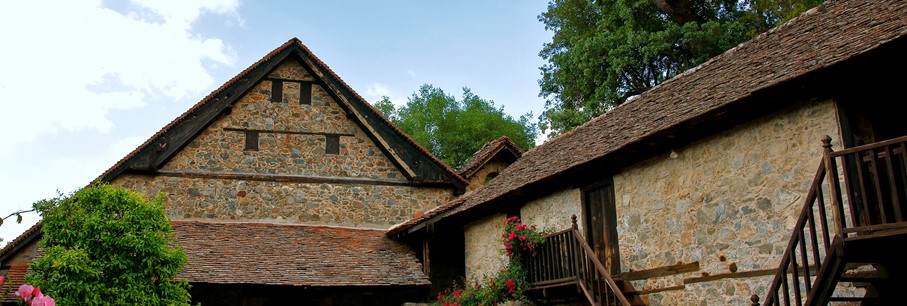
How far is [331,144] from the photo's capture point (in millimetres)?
20016

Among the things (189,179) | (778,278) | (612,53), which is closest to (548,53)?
(612,53)

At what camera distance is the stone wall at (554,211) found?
46.3ft

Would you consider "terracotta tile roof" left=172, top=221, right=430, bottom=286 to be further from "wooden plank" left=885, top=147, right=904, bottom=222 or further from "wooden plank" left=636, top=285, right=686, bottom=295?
"wooden plank" left=885, top=147, right=904, bottom=222

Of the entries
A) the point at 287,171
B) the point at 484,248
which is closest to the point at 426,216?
the point at 484,248

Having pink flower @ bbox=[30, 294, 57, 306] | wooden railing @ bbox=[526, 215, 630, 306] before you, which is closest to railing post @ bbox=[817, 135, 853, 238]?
wooden railing @ bbox=[526, 215, 630, 306]

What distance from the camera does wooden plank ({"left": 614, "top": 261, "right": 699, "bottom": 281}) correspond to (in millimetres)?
11023

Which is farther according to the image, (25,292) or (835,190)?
(835,190)

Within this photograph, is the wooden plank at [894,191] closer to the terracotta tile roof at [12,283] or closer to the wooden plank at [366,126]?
the wooden plank at [366,126]

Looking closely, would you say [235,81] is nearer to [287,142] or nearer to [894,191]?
[287,142]

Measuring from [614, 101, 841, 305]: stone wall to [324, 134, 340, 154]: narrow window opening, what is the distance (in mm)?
9334

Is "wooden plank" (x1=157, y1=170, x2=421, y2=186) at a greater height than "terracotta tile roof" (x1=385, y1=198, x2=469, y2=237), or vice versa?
→ "wooden plank" (x1=157, y1=170, x2=421, y2=186)

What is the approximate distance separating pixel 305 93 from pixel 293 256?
5.02 m

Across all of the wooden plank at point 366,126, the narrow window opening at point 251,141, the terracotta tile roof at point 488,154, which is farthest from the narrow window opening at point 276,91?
the terracotta tile roof at point 488,154

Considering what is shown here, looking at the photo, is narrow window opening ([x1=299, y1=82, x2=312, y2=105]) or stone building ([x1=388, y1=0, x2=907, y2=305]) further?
narrow window opening ([x1=299, y1=82, x2=312, y2=105])
